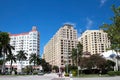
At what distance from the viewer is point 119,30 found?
781 inches

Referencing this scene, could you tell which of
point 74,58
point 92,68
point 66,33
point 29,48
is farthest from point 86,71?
point 29,48

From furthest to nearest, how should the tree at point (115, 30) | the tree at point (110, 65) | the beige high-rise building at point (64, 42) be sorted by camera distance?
the beige high-rise building at point (64, 42) → the tree at point (110, 65) → the tree at point (115, 30)

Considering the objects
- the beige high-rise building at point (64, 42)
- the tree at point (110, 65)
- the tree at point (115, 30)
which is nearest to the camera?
the tree at point (115, 30)

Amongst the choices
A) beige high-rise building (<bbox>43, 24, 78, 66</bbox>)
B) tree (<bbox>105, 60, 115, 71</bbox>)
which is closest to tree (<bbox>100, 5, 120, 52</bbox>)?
tree (<bbox>105, 60, 115, 71</bbox>)

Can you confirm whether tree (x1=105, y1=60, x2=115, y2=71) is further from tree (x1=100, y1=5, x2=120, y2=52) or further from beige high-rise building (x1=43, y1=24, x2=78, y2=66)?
beige high-rise building (x1=43, y1=24, x2=78, y2=66)

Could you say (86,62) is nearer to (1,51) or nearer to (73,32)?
(1,51)

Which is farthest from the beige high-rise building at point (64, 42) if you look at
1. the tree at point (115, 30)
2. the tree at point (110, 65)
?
the tree at point (115, 30)

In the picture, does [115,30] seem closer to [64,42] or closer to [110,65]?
[110,65]

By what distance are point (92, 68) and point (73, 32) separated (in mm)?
110928

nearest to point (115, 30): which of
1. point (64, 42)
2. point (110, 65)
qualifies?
point (110, 65)

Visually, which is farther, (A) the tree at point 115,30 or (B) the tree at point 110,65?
(B) the tree at point 110,65

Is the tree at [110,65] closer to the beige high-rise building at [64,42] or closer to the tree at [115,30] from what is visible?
the tree at [115,30]

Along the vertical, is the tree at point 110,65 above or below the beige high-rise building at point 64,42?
below

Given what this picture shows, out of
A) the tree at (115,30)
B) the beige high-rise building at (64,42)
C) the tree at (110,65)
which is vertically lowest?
the tree at (110,65)
